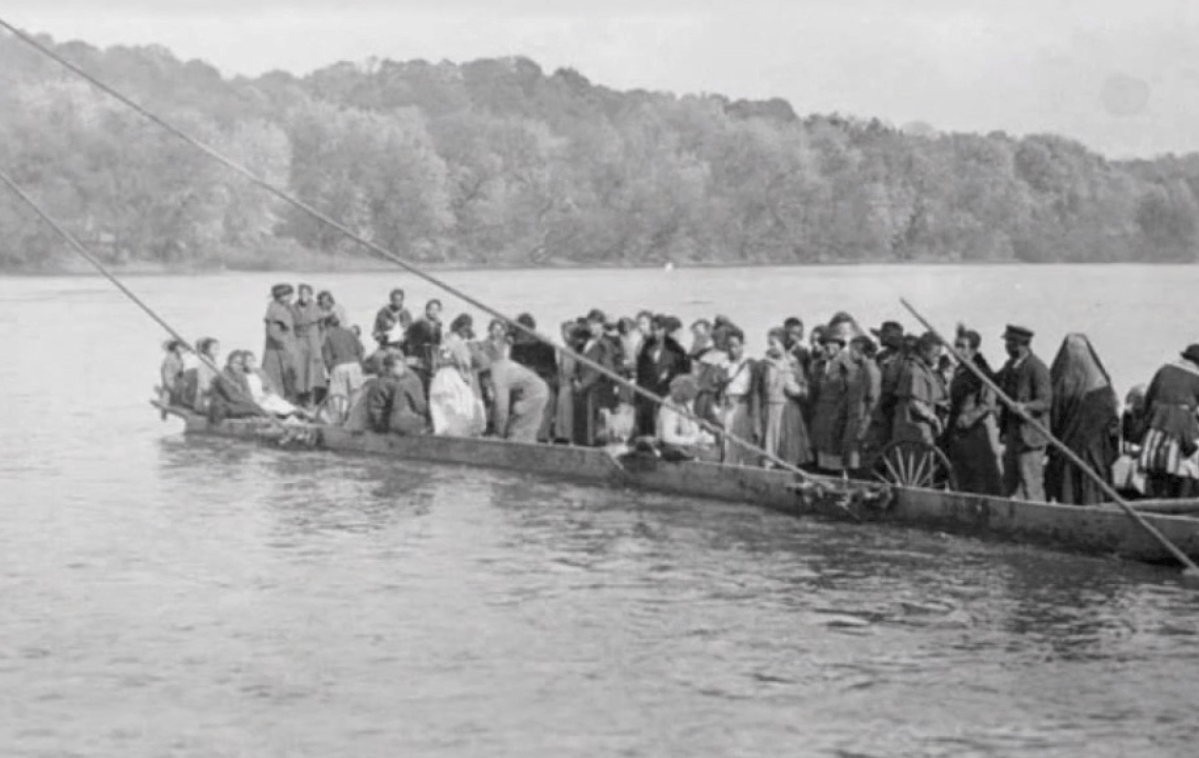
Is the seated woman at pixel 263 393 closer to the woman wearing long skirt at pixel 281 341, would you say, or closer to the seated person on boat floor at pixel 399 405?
the woman wearing long skirt at pixel 281 341

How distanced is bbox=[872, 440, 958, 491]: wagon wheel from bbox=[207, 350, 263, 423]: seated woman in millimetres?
10632

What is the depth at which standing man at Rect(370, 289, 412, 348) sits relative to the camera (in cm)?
2589

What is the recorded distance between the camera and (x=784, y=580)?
17953mm

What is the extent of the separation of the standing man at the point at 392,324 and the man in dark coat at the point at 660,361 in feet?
14.9

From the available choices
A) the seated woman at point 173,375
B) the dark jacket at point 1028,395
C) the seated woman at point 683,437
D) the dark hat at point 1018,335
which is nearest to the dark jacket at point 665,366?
the seated woman at point 683,437

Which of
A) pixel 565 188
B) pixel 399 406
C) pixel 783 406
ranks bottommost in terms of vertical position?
pixel 399 406

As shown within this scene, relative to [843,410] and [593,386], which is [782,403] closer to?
[843,410]

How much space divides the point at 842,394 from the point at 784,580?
7.81ft

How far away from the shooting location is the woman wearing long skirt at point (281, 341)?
27.8m

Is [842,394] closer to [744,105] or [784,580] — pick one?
[784,580]

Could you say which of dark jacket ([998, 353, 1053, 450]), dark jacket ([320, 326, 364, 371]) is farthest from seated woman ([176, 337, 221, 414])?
dark jacket ([998, 353, 1053, 450])

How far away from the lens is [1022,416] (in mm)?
17516

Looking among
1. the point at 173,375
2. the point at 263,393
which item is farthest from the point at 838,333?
the point at 173,375

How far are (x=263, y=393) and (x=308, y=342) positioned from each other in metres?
0.86
